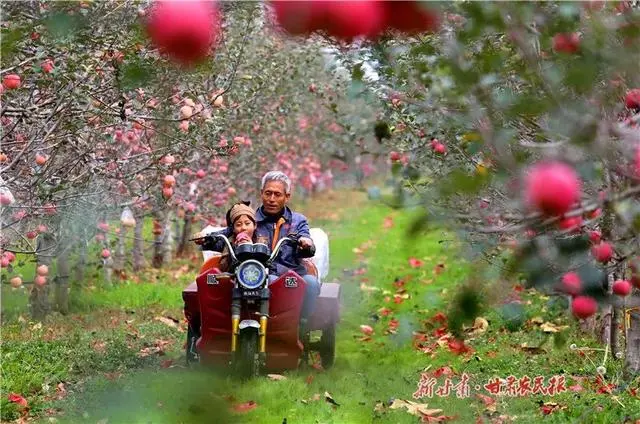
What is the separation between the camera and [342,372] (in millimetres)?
6344

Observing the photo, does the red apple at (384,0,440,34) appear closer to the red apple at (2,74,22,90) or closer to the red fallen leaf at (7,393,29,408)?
the red apple at (2,74,22,90)

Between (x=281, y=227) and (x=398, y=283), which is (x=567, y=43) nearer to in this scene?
(x=281, y=227)

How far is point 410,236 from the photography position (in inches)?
96.1

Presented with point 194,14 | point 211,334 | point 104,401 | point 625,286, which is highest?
point 194,14

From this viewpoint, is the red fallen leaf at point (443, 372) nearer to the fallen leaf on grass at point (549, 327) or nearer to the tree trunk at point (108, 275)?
the fallen leaf on grass at point (549, 327)

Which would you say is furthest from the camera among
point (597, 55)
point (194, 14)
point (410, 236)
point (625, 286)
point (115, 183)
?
point (115, 183)

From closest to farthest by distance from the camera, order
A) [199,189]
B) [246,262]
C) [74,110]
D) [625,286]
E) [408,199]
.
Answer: [408,199] < [625,286] < [74,110] < [246,262] < [199,189]

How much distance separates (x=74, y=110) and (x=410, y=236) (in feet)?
10.1

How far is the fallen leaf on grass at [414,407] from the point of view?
16.6 feet

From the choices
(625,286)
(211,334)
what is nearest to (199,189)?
(211,334)

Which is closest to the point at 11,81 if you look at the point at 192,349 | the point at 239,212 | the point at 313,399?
the point at 239,212

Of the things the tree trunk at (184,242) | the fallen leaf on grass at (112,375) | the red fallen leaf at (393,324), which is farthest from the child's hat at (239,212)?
the tree trunk at (184,242)

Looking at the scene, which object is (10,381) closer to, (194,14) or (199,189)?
(194,14)

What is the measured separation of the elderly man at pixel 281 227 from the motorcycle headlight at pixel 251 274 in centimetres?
35
